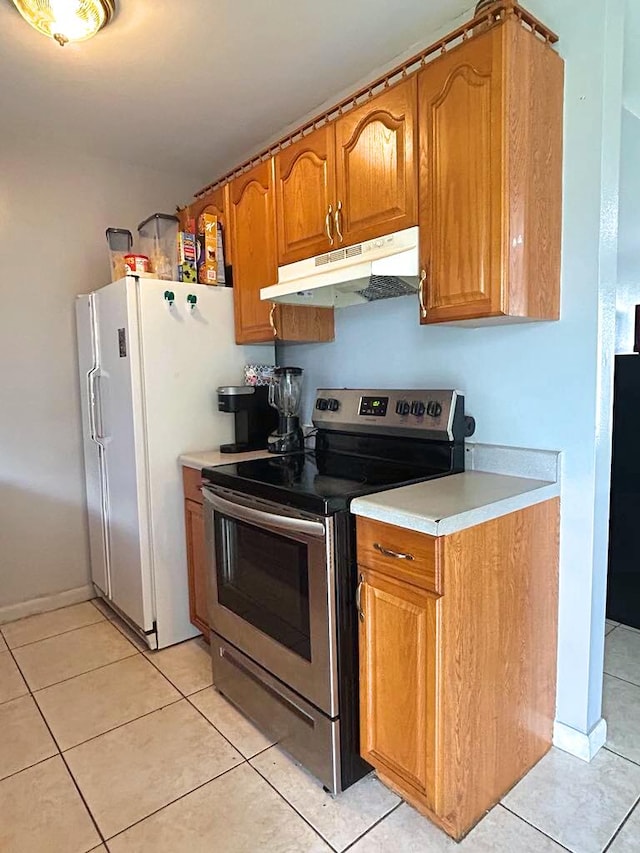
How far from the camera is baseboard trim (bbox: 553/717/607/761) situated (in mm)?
1670

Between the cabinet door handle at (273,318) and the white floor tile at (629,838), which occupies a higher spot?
the cabinet door handle at (273,318)

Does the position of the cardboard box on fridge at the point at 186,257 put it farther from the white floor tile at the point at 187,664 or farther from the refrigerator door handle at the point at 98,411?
the white floor tile at the point at 187,664

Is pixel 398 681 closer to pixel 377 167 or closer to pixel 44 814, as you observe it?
pixel 44 814

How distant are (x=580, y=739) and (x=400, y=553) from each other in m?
0.98

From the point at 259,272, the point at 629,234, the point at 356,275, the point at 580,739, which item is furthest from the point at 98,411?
the point at 629,234

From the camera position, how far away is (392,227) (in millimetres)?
1729

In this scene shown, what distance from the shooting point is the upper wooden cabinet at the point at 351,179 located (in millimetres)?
1678

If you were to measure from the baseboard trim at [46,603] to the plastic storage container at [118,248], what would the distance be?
1768 millimetres

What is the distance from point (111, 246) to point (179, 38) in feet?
3.62

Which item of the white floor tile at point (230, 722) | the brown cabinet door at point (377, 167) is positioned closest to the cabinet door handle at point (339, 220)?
the brown cabinet door at point (377, 167)

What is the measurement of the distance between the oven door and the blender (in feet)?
1.69

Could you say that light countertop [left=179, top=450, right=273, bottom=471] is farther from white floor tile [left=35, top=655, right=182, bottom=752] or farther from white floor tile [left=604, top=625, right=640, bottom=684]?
white floor tile [left=604, top=625, right=640, bottom=684]

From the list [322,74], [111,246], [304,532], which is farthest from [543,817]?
[111,246]

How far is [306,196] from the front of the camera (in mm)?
2066
